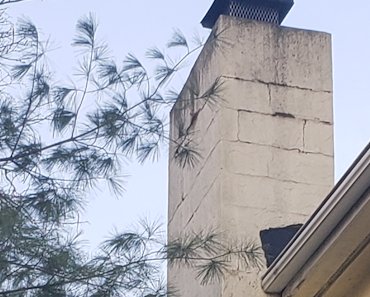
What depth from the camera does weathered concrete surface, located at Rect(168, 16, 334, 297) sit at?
23.5ft

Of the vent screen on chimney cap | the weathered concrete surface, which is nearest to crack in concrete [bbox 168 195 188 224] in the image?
the weathered concrete surface

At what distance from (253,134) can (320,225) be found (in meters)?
1.14

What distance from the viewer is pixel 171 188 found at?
26.2ft

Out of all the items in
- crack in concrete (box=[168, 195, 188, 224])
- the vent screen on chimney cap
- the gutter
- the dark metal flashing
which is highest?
the vent screen on chimney cap

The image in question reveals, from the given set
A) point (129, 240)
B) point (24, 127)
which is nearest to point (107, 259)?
point (129, 240)

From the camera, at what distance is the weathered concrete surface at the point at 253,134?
23.5ft

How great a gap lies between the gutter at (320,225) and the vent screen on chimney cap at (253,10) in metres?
1.57

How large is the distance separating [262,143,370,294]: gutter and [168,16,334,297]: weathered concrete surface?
0.65ft

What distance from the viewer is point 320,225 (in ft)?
20.6

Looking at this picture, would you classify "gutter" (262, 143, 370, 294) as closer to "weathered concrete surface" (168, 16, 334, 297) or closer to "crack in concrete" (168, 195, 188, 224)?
"weathered concrete surface" (168, 16, 334, 297)

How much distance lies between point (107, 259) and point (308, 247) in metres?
0.92

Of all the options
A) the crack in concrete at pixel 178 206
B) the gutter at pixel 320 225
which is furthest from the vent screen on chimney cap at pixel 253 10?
the gutter at pixel 320 225

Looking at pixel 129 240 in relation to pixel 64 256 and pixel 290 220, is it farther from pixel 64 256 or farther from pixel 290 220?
pixel 290 220

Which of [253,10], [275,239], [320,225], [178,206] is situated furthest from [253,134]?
[320,225]
